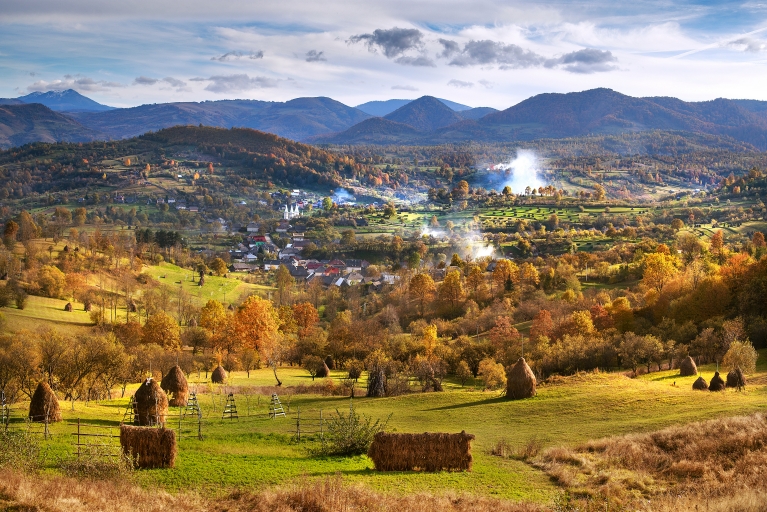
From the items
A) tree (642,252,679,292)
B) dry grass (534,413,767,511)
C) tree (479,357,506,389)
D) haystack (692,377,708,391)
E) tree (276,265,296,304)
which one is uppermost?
tree (642,252,679,292)

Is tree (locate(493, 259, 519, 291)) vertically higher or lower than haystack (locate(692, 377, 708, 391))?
higher

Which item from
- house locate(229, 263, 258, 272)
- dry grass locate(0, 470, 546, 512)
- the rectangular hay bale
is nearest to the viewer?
dry grass locate(0, 470, 546, 512)

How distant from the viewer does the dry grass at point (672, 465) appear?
18.1 meters

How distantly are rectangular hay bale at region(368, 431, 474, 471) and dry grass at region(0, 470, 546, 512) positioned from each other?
3594 mm

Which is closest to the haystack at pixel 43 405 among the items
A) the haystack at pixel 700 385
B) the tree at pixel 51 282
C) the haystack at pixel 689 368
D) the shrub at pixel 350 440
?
the shrub at pixel 350 440

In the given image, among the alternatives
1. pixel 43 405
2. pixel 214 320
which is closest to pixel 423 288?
pixel 214 320

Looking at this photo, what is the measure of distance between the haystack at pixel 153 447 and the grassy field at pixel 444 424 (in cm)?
54

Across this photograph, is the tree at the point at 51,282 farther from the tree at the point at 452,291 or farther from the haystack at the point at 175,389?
the haystack at the point at 175,389

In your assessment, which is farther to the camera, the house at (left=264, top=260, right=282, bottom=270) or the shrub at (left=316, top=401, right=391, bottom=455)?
the house at (left=264, top=260, right=282, bottom=270)

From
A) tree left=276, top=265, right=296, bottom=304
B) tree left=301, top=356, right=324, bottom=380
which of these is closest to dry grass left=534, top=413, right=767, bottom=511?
tree left=301, top=356, right=324, bottom=380

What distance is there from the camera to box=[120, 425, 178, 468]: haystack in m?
21.6

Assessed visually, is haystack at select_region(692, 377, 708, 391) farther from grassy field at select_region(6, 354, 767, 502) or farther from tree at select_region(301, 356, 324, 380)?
tree at select_region(301, 356, 324, 380)

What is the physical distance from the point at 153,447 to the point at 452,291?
6669 centimetres

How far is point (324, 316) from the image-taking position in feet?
312
